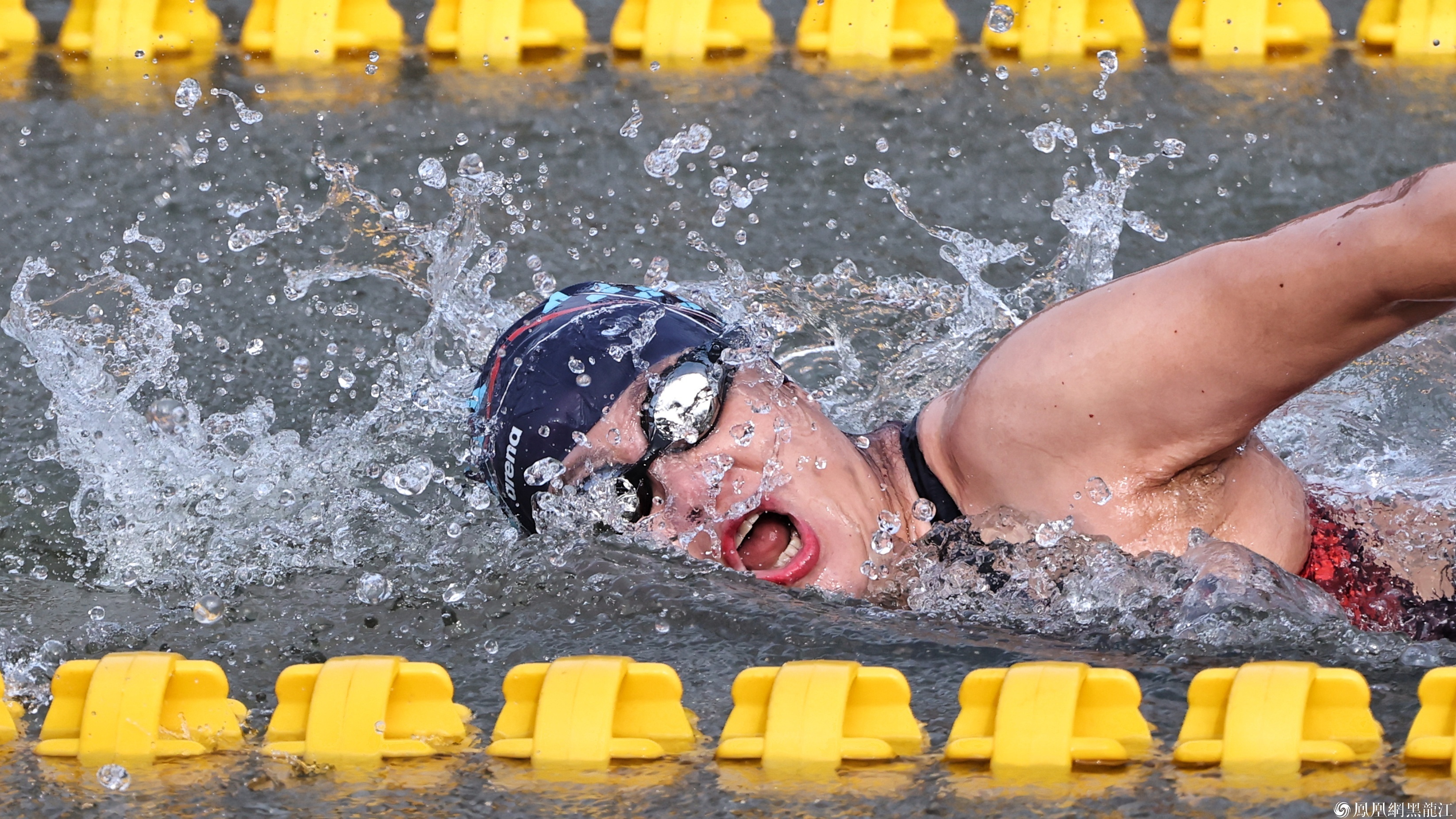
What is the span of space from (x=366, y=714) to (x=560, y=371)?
53cm

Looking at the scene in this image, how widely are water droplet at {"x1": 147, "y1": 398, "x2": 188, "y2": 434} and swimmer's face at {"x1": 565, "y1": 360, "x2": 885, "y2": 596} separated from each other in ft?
2.84

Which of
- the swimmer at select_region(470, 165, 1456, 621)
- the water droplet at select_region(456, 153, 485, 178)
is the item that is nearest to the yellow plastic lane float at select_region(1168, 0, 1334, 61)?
the water droplet at select_region(456, 153, 485, 178)

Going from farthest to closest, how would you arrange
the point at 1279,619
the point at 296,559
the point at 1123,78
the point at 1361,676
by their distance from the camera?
1. the point at 1123,78
2. the point at 296,559
3. the point at 1279,619
4. the point at 1361,676

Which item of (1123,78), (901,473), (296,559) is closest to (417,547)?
(296,559)

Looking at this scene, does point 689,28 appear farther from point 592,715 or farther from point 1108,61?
point 592,715

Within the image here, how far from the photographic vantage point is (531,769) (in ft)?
4.42

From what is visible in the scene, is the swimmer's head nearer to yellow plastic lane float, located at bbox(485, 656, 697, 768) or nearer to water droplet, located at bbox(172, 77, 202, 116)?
yellow plastic lane float, located at bbox(485, 656, 697, 768)

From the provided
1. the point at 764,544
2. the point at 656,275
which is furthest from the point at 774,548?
the point at 656,275

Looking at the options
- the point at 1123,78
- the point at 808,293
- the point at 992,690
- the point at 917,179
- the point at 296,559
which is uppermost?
the point at 1123,78

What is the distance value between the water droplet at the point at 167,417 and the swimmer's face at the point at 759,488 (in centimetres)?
87

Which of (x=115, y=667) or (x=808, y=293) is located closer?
(x=115, y=667)

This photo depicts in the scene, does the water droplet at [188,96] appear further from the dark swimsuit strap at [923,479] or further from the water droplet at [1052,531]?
the water droplet at [1052,531]

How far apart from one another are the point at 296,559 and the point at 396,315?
2.42 feet

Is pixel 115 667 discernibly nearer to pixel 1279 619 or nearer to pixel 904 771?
pixel 904 771
